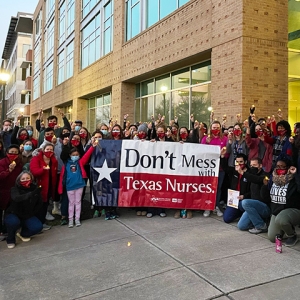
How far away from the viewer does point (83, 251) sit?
452 cm

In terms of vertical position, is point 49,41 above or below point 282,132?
above

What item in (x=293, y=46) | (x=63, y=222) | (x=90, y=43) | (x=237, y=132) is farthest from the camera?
(x=90, y=43)

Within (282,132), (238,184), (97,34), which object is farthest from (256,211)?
(97,34)

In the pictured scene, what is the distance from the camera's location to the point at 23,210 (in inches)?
193

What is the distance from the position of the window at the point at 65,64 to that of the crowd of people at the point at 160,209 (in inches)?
681

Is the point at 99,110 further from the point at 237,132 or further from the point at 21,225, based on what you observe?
the point at 21,225

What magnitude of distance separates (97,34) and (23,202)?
1571 cm

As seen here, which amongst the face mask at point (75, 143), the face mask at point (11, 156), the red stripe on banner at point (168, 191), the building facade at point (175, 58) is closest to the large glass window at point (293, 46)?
the building facade at point (175, 58)

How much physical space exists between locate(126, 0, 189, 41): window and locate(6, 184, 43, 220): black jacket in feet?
28.6

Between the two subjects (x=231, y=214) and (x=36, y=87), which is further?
(x=36, y=87)

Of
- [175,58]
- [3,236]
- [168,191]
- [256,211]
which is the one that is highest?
[175,58]

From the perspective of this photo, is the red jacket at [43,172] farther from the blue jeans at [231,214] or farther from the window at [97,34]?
the window at [97,34]

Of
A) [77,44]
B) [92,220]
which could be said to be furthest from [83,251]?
[77,44]

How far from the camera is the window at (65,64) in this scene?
76.4 feet
